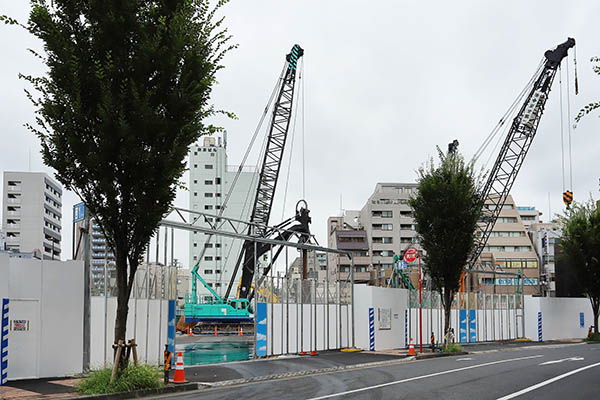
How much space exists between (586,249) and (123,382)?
36.3 m

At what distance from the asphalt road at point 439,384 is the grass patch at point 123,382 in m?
0.96

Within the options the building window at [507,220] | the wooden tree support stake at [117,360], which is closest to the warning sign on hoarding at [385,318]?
the wooden tree support stake at [117,360]

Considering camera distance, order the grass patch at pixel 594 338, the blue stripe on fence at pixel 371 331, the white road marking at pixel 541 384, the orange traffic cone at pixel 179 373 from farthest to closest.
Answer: the grass patch at pixel 594 338
the blue stripe on fence at pixel 371 331
the orange traffic cone at pixel 179 373
the white road marking at pixel 541 384

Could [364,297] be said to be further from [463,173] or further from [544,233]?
[544,233]

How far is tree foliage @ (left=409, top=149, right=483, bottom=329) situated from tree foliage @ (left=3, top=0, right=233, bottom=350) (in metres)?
18.0

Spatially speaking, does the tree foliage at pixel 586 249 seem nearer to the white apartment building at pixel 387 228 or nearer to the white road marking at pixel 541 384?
the white road marking at pixel 541 384

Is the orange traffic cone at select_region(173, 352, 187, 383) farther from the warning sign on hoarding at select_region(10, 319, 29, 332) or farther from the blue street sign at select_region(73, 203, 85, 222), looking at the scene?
the blue street sign at select_region(73, 203, 85, 222)

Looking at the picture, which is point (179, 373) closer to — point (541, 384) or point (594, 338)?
point (541, 384)

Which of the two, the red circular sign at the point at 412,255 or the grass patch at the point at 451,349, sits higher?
the red circular sign at the point at 412,255

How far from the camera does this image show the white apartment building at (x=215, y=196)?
102 metres

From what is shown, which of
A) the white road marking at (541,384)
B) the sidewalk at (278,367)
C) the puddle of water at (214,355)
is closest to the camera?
the white road marking at (541,384)

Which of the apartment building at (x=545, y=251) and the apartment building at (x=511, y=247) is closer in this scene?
the apartment building at (x=545, y=251)

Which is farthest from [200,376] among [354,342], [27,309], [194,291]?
[194,291]

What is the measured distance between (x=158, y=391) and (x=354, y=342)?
16.4 m
